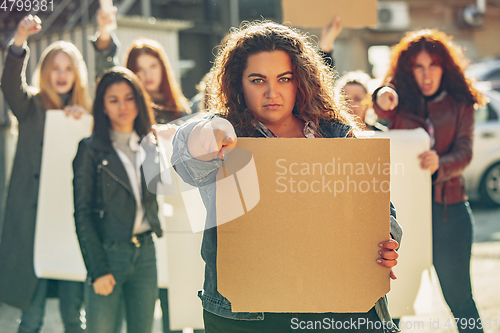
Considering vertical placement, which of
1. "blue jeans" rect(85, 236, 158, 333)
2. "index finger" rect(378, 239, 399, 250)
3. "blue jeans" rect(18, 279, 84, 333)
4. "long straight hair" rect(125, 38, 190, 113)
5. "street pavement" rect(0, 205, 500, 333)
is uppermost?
"long straight hair" rect(125, 38, 190, 113)

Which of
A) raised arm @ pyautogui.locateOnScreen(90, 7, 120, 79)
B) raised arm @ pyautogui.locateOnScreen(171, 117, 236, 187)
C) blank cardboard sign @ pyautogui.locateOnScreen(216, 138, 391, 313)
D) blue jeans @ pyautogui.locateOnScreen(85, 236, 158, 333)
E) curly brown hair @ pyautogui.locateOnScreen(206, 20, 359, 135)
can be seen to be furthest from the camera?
raised arm @ pyautogui.locateOnScreen(90, 7, 120, 79)

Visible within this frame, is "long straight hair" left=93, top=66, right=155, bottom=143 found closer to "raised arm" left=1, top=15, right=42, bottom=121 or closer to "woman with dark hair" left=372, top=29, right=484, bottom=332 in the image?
"raised arm" left=1, top=15, right=42, bottom=121

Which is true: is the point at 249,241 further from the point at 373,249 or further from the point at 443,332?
the point at 443,332

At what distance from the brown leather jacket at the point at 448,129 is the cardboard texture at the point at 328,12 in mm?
549

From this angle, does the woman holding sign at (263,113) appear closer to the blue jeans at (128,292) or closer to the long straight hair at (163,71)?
the blue jeans at (128,292)

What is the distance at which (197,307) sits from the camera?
248 centimetres

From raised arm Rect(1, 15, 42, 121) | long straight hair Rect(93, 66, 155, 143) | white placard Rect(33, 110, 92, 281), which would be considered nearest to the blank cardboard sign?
long straight hair Rect(93, 66, 155, 143)

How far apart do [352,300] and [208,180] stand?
1.82 ft

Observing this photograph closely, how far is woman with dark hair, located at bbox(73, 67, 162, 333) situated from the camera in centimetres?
239

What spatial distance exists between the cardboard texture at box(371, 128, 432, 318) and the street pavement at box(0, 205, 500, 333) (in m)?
0.09

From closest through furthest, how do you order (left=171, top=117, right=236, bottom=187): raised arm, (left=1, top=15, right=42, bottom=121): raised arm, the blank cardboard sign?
(left=171, top=117, right=236, bottom=187): raised arm
the blank cardboard sign
(left=1, top=15, right=42, bottom=121): raised arm

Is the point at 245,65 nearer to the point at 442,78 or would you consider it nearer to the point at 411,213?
the point at 411,213

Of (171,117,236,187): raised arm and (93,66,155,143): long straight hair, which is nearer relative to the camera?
(171,117,236,187): raised arm

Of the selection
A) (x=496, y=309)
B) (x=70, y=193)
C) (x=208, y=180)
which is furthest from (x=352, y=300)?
(x=496, y=309)
